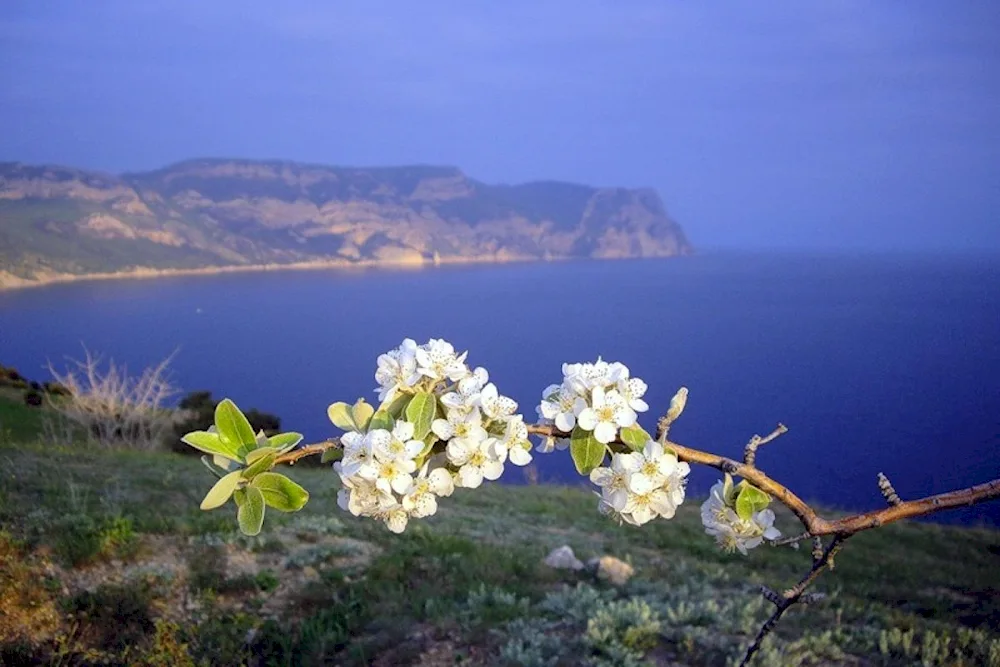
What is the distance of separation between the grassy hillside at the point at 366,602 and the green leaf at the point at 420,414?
3.04 m

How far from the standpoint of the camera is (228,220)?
318 feet

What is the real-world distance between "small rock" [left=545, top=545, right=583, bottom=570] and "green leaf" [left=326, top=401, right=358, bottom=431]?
5158 millimetres

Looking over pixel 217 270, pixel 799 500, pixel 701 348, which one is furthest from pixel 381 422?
pixel 217 270

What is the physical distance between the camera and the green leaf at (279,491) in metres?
1.28

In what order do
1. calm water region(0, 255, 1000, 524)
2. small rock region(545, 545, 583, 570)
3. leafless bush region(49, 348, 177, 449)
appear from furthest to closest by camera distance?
calm water region(0, 255, 1000, 524), leafless bush region(49, 348, 177, 449), small rock region(545, 545, 583, 570)

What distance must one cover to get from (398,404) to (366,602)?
13.6 feet

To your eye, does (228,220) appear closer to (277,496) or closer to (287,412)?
(287,412)

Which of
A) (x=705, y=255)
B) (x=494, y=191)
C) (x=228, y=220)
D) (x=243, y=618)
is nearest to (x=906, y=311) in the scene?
(x=243, y=618)

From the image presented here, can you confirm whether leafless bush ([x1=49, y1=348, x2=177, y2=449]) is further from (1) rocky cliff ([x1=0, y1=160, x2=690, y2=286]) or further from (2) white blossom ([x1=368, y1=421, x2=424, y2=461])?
(1) rocky cliff ([x1=0, y1=160, x2=690, y2=286])

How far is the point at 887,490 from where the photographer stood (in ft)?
4.59

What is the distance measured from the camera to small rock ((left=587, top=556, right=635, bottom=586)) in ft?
18.9

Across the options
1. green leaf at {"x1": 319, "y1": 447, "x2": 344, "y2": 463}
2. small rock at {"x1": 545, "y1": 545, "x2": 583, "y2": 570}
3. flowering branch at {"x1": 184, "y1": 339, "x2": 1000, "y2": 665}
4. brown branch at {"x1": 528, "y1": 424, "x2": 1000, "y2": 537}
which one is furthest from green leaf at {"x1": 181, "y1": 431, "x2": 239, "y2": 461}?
small rock at {"x1": 545, "y1": 545, "x2": 583, "y2": 570}

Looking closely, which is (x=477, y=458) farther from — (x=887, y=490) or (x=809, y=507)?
(x=887, y=490)

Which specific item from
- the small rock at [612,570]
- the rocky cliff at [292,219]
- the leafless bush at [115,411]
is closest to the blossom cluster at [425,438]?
the small rock at [612,570]
